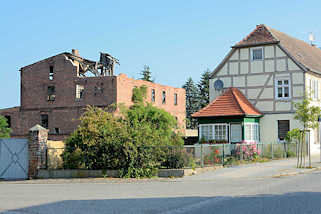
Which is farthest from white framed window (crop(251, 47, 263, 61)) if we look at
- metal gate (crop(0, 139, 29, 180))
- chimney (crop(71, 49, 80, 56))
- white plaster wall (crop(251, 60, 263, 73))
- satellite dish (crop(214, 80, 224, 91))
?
chimney (crop(71, 49, 80, 56))

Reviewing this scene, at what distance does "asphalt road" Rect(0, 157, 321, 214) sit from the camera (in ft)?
37.6

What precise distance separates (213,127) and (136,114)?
245 inches

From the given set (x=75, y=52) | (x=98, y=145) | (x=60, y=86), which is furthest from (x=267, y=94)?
(x=75, y=52)

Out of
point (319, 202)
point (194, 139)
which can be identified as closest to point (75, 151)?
point (319, 202)

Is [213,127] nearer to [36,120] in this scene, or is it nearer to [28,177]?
[28,177]

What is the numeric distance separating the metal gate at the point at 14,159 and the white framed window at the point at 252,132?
15.8 meters

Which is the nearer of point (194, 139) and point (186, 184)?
point (186, 184)

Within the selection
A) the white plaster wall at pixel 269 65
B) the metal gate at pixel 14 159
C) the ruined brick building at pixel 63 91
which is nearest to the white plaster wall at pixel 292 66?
the white plaster wall at pixel 269 65

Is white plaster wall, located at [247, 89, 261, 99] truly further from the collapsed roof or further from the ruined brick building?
the collapsed roof

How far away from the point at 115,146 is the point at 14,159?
210 inches

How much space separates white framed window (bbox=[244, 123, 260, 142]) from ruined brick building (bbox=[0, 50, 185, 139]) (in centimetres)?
1663

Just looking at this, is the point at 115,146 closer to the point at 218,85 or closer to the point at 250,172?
the point at 250,172

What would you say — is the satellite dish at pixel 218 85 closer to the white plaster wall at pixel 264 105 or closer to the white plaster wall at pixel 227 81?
the white plaster wall at pixel 227 81

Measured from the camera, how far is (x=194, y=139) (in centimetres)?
3775
